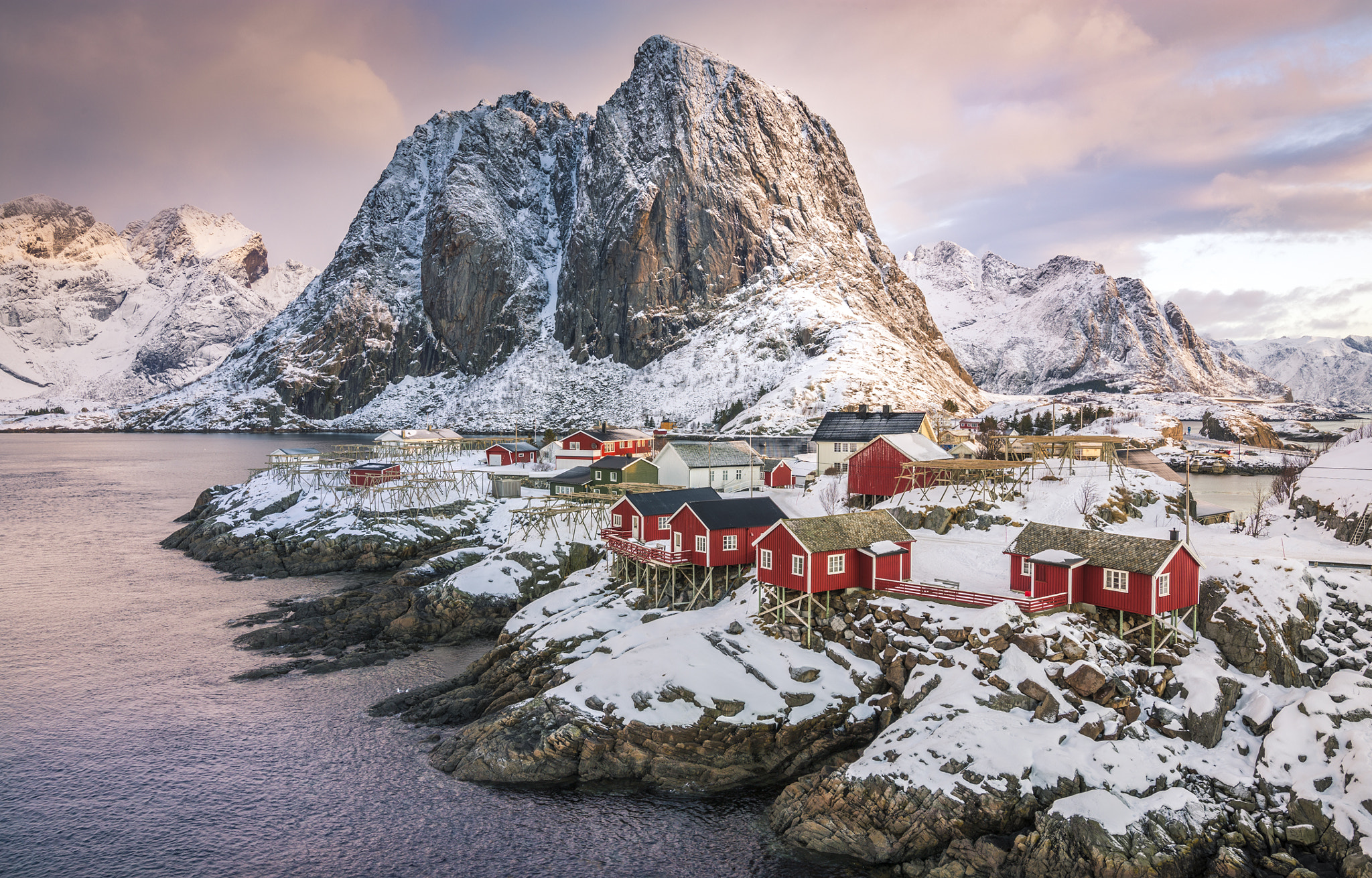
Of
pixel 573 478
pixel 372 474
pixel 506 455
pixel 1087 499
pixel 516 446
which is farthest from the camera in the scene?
pixel 516 446

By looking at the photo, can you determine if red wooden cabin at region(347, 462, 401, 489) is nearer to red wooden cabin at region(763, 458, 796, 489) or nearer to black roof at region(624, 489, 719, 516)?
black roof at region(624, 489, 719, 516)

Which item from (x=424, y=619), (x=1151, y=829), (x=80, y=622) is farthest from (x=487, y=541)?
(x=1151, y=829)

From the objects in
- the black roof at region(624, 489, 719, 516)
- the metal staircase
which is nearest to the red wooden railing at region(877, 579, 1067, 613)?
the black roof at region(624, 489, 719, 516)

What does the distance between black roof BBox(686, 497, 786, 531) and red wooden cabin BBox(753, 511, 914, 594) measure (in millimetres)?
4754

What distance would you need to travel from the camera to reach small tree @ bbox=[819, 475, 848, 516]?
172 feet

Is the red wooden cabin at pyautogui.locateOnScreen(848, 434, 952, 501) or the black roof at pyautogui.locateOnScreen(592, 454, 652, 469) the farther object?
the black roof at pyautogui.locateOnScreen(592, 454, 652, 469)

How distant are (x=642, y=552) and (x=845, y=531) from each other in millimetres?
12386

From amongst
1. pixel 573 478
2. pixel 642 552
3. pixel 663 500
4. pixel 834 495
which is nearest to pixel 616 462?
pixel 573 478

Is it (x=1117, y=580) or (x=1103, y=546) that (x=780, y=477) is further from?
(x=1117, y=580)

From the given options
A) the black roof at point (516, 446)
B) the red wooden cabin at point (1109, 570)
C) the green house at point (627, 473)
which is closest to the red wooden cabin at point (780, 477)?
the green house at point (627, 473)

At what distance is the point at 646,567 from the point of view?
138 ft

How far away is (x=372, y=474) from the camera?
237ft

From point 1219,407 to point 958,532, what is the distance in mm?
195040

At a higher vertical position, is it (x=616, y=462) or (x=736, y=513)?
(x=616, y=462)
